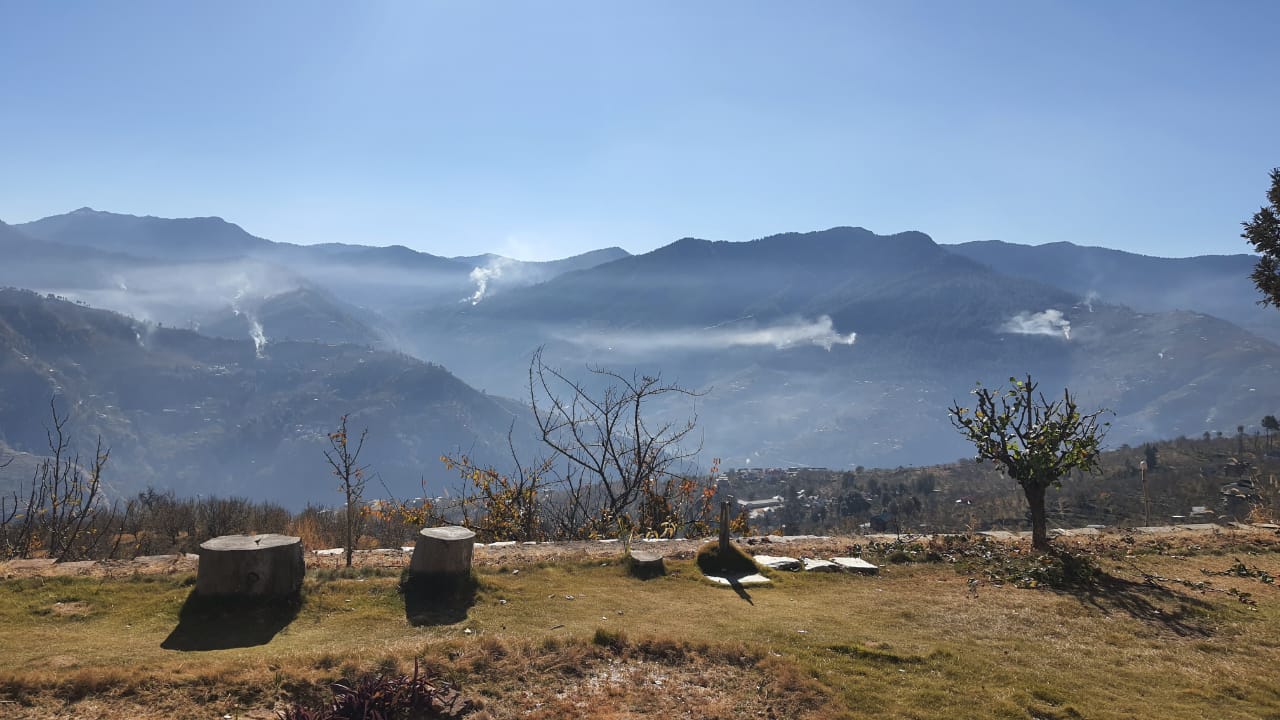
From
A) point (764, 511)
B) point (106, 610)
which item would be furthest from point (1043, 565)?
point (764, 511)

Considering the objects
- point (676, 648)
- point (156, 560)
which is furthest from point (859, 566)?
point (156, 560)

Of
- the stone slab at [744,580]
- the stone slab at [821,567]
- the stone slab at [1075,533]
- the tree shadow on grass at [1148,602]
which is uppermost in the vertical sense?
the stone slab at [744,580]

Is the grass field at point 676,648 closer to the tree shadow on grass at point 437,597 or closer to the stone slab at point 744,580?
the tree shadow on grass at point 437,597

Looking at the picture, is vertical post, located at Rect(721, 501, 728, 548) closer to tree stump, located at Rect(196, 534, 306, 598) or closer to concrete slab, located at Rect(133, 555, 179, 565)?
tree stump, located at Rect(196, 534, 306, 598)

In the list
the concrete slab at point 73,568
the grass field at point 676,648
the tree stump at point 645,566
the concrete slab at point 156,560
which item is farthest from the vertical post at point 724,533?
the concrete slab at point 73,568

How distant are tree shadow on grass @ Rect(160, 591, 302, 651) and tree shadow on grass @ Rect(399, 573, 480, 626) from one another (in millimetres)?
1448

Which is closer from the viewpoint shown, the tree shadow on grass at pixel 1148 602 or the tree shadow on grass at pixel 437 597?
the tree shadow on grass at pixel 437 597

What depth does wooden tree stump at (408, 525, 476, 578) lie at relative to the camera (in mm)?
10742

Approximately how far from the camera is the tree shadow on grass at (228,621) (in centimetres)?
843

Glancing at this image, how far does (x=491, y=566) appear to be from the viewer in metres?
12.6

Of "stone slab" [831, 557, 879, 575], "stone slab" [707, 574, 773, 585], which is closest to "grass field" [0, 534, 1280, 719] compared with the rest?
"stone slab" [707, 574, 773, 585]

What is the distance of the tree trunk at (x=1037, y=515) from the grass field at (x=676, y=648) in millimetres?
2692

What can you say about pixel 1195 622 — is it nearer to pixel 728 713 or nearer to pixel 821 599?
pixel 821 599

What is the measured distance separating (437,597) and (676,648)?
380 centimetres
